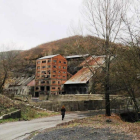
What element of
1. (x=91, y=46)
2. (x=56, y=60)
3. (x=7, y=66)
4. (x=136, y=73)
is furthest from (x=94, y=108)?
(x=56, y=60)

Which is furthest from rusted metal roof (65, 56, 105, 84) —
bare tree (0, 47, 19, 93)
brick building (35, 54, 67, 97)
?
bare tree (0, 47, 19, 93)

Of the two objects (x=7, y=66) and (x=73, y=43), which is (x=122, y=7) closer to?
(x=73, y=43)

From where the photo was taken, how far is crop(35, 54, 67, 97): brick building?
58000 millimetres

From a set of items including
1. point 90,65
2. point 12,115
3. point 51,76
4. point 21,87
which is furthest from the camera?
point 21,87

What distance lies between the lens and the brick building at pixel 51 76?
5800 centimetres

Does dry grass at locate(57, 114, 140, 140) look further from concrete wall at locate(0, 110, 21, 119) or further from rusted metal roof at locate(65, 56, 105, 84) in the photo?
rusted metal roof at locate(65, 56, 105, 84)

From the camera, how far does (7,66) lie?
1511 inches

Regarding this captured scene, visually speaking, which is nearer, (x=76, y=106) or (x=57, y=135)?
(x=57, y=135)

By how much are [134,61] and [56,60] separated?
46.6m

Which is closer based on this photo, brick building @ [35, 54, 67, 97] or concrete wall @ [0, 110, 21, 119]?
concrete wall @ [0, 110, 21, 119]

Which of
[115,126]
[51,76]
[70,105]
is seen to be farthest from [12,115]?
[51,76]

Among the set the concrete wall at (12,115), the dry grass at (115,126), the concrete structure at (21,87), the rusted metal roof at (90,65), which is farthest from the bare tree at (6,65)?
the dry grass at (115,126)

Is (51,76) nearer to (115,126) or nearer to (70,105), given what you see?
(70,105)

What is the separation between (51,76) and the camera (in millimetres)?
Answer: 58406
